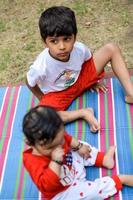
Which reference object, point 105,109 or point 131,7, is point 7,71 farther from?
point 131,7

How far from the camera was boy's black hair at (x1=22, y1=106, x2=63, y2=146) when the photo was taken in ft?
6.28

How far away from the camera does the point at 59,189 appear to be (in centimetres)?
220

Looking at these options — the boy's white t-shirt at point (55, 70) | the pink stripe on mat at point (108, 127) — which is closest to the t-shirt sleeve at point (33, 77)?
the boy's white t-shirt at point (55, 70)

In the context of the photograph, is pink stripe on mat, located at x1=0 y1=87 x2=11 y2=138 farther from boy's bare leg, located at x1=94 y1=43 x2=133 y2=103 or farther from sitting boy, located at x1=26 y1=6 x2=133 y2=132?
boy's bare leg, located at x1=94 y1=43 x2=133 y2=103

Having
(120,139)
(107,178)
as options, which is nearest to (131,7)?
(120,139)

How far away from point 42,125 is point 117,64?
3.83 ft

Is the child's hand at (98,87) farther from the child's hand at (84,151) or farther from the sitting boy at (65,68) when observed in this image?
the child's hand at (84,151)

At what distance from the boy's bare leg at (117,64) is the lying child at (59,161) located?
0.54 meters

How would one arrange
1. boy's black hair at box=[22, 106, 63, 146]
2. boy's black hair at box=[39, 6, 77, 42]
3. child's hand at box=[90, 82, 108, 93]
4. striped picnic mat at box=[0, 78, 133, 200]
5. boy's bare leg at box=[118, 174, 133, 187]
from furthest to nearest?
child's hand at box=[90, 82, 108, 93] < boy's black hair at box=[39, 6, 77, 42] < striped picnic mat at box=[0, 78, 133, 200] < boy's bare leg at box=[118, 174, 133, 187] < boy's black hair at box=[22, 106, 63, 146]

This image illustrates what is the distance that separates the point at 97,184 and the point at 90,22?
6.75 feet

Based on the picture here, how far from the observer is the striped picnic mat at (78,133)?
2.41m

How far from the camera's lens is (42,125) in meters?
1.91

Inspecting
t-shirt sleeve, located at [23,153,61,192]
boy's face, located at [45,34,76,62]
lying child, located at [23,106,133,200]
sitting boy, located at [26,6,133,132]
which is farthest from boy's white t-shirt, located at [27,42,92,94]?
t-shirt sleeve, located at [23,153,61,192]

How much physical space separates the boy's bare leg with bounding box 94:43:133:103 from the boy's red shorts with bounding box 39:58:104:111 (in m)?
0.05
